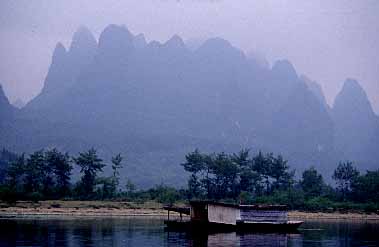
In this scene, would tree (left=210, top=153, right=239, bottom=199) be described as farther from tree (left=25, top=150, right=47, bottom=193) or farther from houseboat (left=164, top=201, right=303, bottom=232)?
houseboat (left=164, top=201, right=303, bottom=232)

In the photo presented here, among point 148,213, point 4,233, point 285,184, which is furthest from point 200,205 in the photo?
point 285,184

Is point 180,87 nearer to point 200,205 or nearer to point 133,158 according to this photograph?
point 133,158

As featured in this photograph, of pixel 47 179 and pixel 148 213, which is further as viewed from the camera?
pixel 47 179

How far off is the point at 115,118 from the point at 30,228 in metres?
122

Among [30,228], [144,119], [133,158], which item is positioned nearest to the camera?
[30,228]

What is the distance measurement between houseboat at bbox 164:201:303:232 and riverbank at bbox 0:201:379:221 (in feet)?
64.1

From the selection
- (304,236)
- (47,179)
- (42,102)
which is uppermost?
(42,102)

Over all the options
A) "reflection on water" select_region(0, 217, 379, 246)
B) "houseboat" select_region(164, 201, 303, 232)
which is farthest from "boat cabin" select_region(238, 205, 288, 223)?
"reflection on water" select_region(0, 217, 379, 246)

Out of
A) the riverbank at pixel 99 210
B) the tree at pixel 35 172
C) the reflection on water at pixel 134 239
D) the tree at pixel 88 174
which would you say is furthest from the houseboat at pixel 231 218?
the tree at pixel 35 172

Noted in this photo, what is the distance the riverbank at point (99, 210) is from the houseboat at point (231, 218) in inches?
769

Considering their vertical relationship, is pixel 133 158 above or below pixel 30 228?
above

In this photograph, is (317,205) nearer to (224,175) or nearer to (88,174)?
(224,175)

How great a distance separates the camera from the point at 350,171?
88938 mm

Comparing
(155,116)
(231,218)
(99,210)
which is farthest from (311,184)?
(155,116)
